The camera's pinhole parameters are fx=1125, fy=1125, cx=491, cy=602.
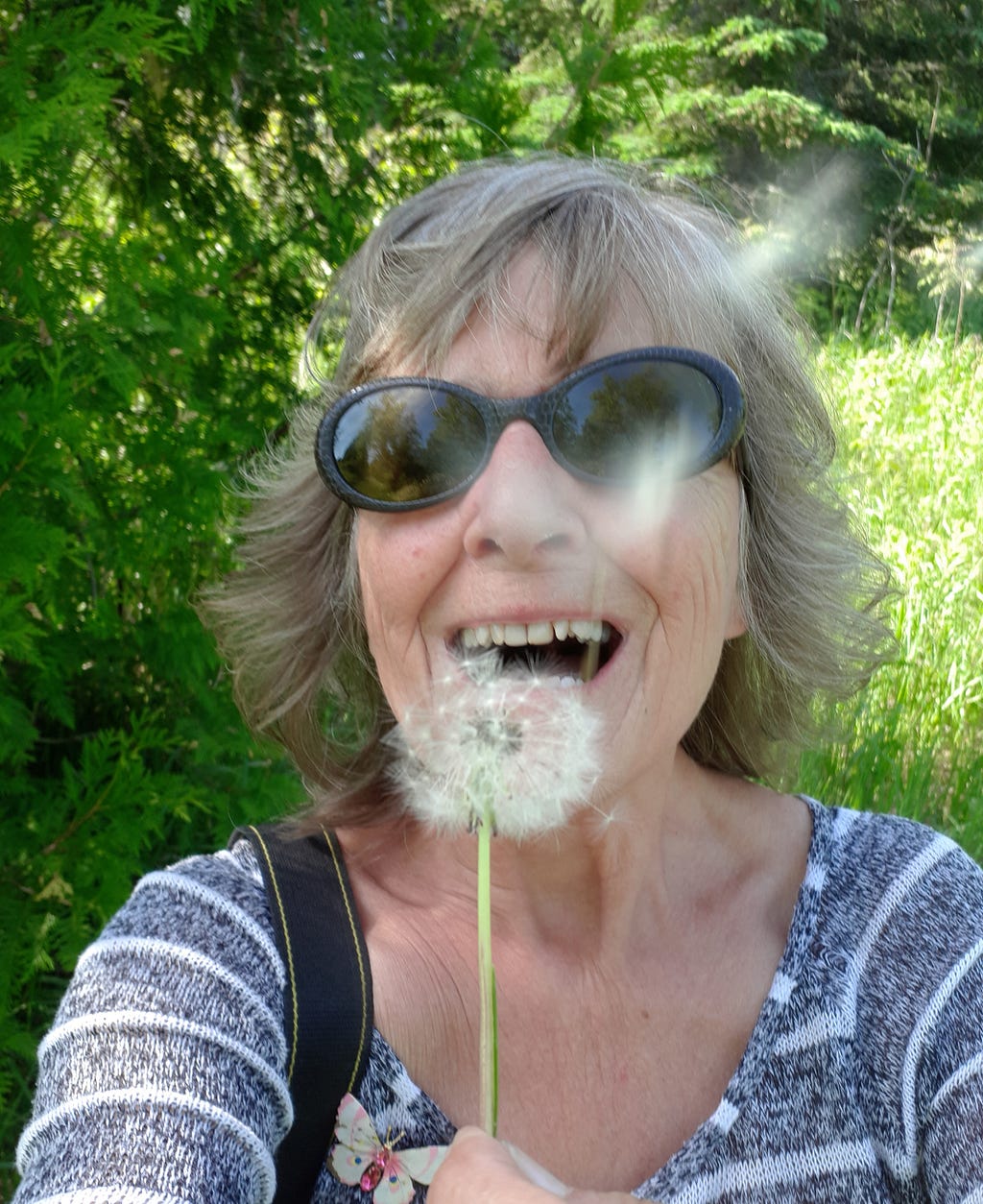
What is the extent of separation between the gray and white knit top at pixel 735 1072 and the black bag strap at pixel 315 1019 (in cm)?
2

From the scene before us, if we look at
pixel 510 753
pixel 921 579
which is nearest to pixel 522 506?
pixel 510 753

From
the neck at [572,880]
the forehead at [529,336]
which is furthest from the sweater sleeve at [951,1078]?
the forehead at [529,336]

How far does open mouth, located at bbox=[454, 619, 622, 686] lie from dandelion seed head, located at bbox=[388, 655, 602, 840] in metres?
0.04

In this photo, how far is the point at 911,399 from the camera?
6.06 metres

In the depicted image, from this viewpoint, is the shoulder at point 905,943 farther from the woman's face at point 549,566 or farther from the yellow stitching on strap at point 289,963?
the yellow stitching on strap at point 289,963

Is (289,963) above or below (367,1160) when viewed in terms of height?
above

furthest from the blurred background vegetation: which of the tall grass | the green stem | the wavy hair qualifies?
the green stem

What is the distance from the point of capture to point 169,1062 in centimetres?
127

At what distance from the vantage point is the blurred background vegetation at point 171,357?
7.36ft

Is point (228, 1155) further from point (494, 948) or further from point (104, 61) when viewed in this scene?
point (104, 61)

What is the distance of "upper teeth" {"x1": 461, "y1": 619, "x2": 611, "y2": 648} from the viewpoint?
5.04 feet

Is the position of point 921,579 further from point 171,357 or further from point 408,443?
point 408,443

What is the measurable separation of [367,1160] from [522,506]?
2.84 feet

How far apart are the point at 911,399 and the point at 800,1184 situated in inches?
206
